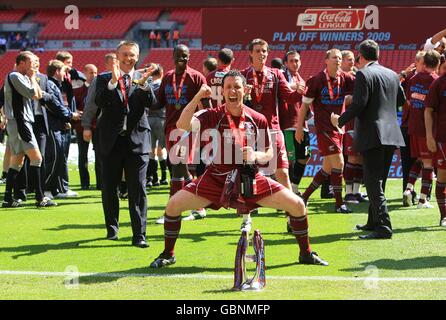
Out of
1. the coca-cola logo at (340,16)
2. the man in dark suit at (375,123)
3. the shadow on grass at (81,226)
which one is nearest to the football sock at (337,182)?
the man in dark suit at (375,123)

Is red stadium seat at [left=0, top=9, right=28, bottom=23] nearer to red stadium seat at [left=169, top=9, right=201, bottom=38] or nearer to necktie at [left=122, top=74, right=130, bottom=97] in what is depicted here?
red stadium seat at [left=169, top=9, right=201, bottom=38]

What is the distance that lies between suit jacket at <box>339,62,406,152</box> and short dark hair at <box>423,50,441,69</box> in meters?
1.58

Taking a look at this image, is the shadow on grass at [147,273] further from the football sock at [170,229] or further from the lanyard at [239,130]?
the lanyard at [239,130]

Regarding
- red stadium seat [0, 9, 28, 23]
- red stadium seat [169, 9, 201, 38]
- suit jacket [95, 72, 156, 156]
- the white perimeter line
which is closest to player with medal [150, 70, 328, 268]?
the white perimeter line

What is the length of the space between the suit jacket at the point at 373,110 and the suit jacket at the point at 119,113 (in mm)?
2147

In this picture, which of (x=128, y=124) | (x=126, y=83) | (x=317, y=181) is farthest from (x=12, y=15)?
(x=128, y=124)

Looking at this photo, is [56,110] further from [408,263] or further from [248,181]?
[408,263]

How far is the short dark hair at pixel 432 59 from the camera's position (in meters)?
11.0

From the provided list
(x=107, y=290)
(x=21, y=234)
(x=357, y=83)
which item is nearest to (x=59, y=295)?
(x=107, y=290)

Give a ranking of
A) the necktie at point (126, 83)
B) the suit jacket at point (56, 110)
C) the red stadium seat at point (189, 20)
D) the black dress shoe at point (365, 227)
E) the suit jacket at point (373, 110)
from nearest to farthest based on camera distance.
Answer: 1. the necktie at point (126, 83)
2. the suit jacket at point (373, 110)
3. the black dress shoe at point (365, 227)
4. the suit jacket at point (56, 110)
5. the red stadium seat at point (189, 20)

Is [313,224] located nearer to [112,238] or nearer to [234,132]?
[112,238]

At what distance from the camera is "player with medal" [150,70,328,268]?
7.19m

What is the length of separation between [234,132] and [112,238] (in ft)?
9.60

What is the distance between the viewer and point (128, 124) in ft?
30.3
